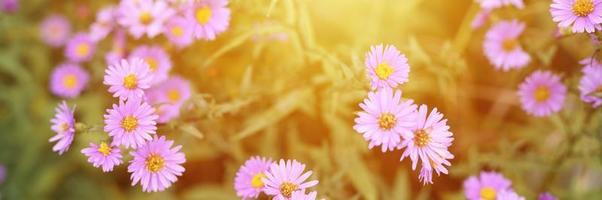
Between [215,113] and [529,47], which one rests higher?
[529,47]

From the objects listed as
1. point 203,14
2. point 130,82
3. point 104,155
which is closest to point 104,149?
point 104,155

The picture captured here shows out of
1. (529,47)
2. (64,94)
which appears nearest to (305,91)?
(529,47)

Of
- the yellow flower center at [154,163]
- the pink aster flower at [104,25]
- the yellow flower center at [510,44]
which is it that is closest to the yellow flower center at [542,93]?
the yellow flower center at [510,44]

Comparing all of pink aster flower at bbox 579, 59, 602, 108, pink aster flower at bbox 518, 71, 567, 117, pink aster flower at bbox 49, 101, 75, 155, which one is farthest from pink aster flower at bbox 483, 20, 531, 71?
pink aster flower at bbox 49, 101, 75, 155

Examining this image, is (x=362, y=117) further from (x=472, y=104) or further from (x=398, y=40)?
(x=472, y=104)

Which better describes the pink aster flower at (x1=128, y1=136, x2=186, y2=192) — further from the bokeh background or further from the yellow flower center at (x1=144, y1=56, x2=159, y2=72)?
the yellow flower center at (x1=144, y1=56, x2=159, y2=72)

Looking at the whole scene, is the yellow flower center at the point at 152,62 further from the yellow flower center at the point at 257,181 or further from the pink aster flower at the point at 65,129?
the yellow flower center at the point at 257,181
